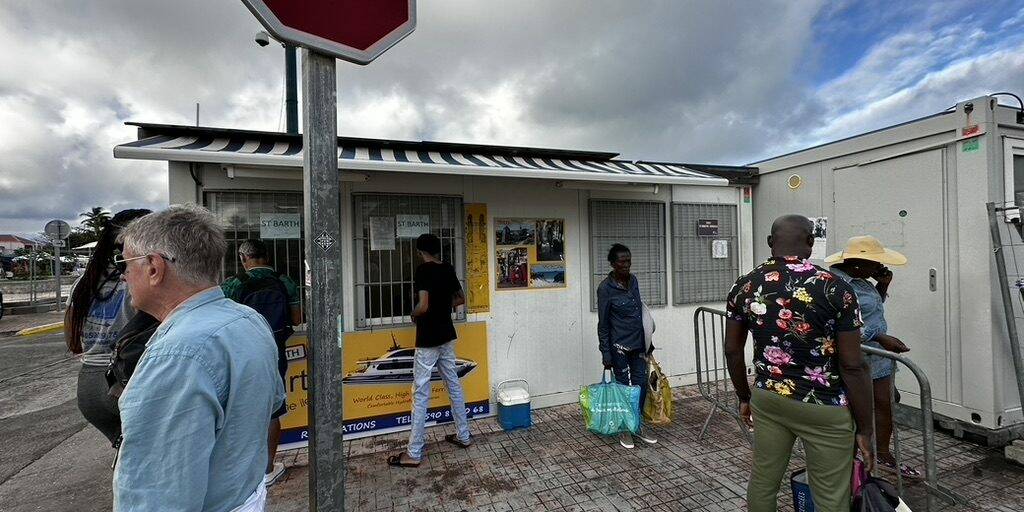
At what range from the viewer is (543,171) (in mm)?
3992

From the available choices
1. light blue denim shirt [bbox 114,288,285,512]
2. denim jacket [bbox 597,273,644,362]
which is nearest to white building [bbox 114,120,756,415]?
denim jacket [bbox 597,273,644,362]

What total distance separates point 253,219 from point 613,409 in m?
3.86

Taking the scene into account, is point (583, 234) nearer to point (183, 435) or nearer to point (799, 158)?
point (799, 158)

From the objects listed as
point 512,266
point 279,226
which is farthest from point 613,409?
point 279,226

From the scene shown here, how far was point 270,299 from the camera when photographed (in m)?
3.29

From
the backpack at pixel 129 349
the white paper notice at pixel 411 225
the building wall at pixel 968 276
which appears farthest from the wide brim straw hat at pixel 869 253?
the backpack at pixel 129 349

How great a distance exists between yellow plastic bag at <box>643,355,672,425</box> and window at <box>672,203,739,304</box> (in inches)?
59.9

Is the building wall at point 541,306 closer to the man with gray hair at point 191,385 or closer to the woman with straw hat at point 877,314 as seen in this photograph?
the woman with straw hat at point 877,314

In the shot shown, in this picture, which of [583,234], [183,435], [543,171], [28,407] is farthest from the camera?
[28,407]

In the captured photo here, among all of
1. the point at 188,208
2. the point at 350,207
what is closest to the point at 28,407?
the point at 350,207

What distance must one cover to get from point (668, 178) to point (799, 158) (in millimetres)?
2105

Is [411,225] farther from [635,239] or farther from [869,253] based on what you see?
[869,253]

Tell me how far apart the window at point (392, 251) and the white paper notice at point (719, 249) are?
11.4ft

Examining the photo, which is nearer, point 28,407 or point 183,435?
point 183,435
